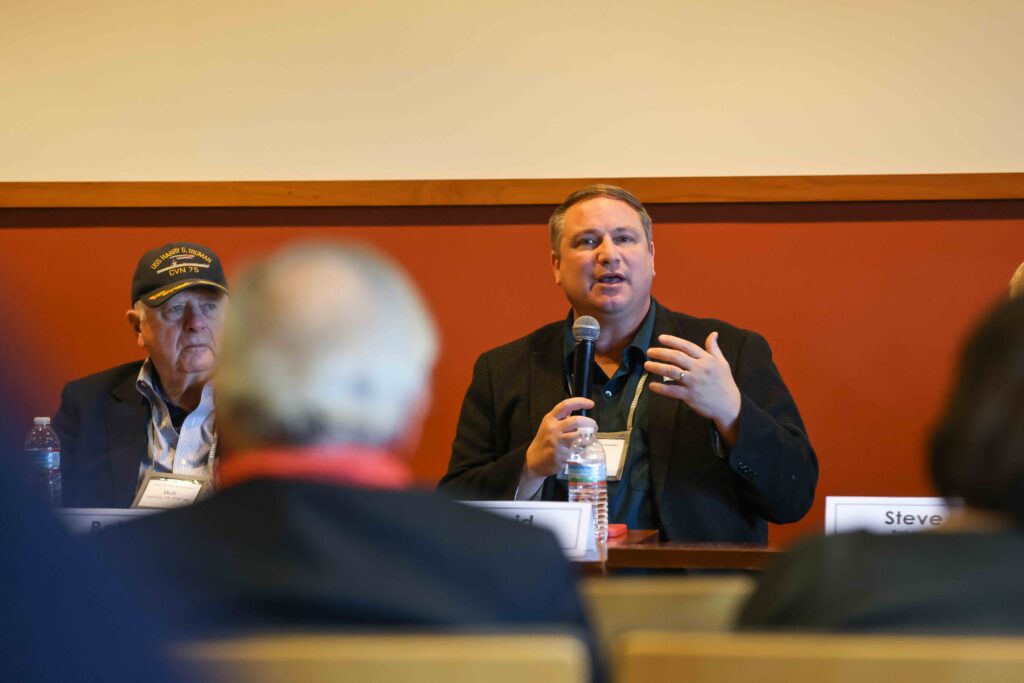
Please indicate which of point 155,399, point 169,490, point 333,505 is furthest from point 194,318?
point 333,505

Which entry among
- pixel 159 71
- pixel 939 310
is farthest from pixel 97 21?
pixel 939 310

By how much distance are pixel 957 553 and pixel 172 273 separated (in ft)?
8.26

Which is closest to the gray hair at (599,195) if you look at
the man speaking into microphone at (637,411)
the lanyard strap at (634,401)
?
the man speaking into microphone at (637,411)

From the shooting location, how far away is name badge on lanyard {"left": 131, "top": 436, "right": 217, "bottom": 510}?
2.54 m

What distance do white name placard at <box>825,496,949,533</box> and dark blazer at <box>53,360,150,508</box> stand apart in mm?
1726

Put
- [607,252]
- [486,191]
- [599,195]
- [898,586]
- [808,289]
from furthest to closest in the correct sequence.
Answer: [486,191] < [808,289] < [599,195] < [607,252] < [898,586]

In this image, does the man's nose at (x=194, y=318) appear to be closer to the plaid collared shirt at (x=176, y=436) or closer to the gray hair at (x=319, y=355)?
the plaid collared shirt at (x=176, y=436)

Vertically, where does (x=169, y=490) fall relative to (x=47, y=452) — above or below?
below

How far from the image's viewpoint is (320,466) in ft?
3.85

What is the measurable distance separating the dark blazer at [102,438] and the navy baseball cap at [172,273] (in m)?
0.23

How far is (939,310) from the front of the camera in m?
3.76

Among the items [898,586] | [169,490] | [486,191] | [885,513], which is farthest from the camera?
[486,191]

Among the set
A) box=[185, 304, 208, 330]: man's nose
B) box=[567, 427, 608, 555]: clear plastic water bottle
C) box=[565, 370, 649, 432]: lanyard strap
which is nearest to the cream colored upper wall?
box=[185, 304, 208, 330]: man's nose

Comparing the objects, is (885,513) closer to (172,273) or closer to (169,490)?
(169,490)
